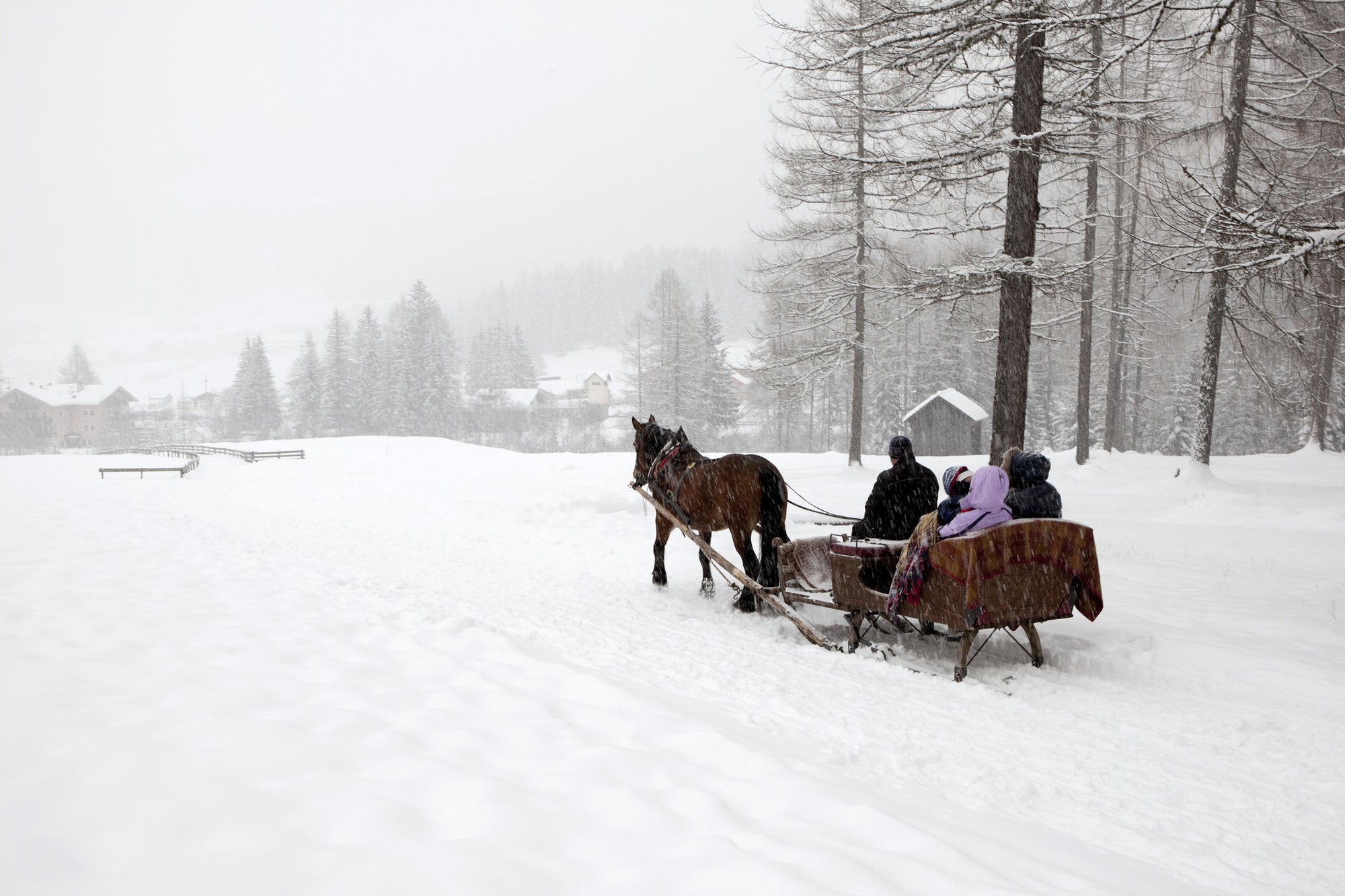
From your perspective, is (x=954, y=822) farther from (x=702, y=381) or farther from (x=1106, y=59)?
(x=702, y=381)

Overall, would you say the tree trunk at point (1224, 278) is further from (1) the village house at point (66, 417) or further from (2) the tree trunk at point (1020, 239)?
(1) the village house at point (66, 417)

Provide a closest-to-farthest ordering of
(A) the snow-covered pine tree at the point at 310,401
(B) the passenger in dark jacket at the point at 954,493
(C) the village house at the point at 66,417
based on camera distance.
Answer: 1. (B) the passenger in dark jacket at the point at 954,493
2. (A) the snow-covered pine tree at the point at 310,401
3. (C) the village house at the point at 66,417

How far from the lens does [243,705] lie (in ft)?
9.89

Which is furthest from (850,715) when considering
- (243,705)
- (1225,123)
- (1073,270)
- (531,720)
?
(1225,123)

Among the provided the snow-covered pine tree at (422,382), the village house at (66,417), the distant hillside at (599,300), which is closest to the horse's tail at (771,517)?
the snow-covered pine tree at (422,382)

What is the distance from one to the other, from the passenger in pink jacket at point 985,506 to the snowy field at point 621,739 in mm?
1223

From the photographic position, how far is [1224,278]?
42.5 feet

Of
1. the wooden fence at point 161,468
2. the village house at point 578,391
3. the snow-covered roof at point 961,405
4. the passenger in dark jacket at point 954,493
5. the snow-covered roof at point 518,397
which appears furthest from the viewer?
the village house at point 578,391

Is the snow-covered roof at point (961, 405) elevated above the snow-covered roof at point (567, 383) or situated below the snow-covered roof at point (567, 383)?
below

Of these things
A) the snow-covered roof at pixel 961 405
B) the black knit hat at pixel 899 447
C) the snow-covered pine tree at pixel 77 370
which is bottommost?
the black knit hat at pixel 899 447

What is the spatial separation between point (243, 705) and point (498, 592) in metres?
4.82

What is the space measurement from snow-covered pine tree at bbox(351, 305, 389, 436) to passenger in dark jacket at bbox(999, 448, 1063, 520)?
2080 inches

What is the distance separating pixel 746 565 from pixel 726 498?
828mm

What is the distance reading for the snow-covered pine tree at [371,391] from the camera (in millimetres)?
51875
